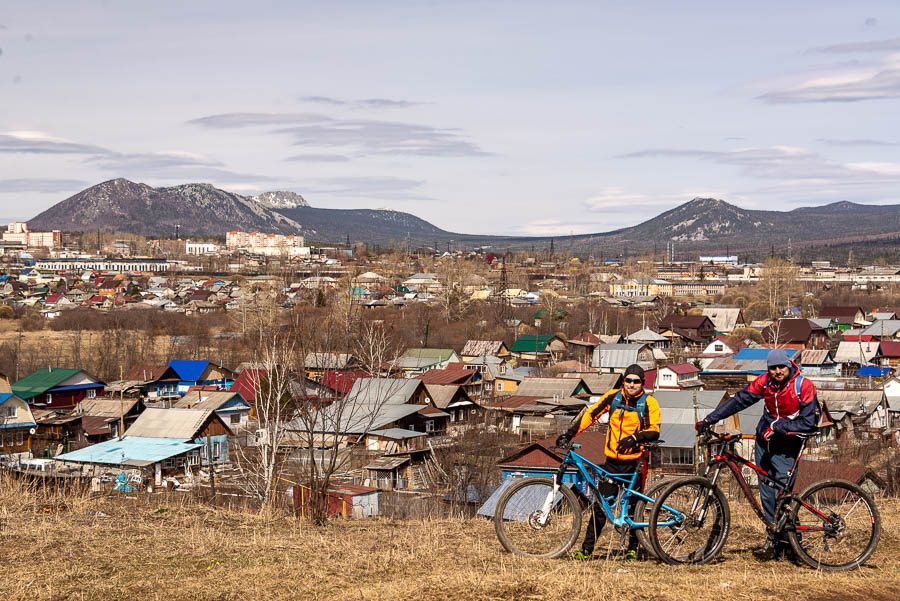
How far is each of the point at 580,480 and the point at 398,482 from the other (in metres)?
12.8

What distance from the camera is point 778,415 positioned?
448 centimetres

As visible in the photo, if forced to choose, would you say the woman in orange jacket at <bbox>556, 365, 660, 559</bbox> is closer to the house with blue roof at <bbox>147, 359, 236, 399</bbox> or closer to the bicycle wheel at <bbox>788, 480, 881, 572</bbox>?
the bicycle wheel at <bbox>788, 480, 881, 572</bbox>

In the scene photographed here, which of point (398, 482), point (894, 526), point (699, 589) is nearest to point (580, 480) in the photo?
point (699, 589)

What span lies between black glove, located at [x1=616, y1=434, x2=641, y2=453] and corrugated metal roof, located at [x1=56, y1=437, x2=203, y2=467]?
14531mm

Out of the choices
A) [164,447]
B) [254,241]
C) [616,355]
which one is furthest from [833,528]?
[254,241]

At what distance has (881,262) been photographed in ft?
410

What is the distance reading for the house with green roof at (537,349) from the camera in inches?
1566

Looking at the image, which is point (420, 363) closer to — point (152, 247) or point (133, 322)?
point (133, 322)

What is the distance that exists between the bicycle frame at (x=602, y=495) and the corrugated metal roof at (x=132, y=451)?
14.3 meters

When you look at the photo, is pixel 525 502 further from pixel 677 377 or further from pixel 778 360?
pixel 677 377

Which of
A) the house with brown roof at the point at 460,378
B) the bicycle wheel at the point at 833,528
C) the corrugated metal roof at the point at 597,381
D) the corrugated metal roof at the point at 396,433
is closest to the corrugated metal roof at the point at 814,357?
the corrugated metal roof at the point at 597,381

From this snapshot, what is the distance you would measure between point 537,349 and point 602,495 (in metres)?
35.9

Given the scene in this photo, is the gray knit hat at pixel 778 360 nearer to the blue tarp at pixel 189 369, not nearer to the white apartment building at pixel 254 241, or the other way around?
the blue tarp at pixel 189 369

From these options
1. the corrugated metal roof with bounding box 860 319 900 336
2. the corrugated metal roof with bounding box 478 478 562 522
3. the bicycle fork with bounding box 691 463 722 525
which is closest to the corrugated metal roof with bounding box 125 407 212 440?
the corrugated metal roof with bounding box 478 478 562 522
